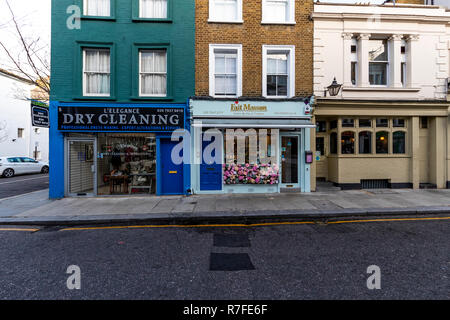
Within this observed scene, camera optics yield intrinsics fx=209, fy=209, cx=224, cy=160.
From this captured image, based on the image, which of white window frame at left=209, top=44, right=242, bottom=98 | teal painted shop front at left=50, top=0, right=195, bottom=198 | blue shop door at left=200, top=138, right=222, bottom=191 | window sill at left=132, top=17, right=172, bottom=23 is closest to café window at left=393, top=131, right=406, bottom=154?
white window frame at left=209, top=44, right=242, bottom=98

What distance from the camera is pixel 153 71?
352 inches

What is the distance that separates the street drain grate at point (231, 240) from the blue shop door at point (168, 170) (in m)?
4.53

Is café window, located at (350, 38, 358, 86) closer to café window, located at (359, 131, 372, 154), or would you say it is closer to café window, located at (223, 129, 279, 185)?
café window, located at (359, 131, 372, 154)

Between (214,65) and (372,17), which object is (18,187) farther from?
(372,17)

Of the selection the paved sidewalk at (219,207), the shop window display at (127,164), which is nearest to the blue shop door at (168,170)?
the shop window display at (127,164)

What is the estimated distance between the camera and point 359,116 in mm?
9492

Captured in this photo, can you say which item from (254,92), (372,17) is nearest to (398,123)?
(372,17)

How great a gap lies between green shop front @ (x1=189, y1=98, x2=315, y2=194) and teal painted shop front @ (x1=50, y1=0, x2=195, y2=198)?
0.81 meters

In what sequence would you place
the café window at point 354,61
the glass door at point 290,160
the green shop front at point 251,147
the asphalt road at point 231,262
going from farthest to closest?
the café window at point 354,61 < the glass door at point 290,160 < the green shop front at point 251,147 < the asphalt road at point 231,262

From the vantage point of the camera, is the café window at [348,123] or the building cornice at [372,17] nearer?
the building cornice at [372,17]

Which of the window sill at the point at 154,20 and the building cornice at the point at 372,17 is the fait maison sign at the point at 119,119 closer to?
the window sill at the point at 154,20

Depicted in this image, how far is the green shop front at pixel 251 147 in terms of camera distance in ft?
28.6

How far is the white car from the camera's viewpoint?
15750mm
